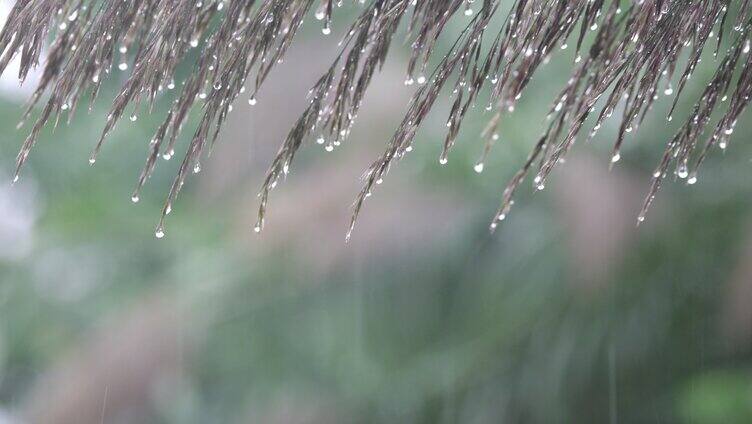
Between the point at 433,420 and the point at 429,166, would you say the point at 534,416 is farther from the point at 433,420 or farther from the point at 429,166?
the point at 429,166

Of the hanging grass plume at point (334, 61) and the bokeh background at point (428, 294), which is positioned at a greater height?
the bokeh background at point (428, 294)

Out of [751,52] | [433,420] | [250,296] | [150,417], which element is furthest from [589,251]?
[751,52]

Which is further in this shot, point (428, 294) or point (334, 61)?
point (428, 294)

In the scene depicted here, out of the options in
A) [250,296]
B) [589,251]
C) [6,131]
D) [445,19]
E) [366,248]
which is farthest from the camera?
[6,131]

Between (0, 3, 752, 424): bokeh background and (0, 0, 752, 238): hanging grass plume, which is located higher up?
(0, 3, 752, 424): bokeh background

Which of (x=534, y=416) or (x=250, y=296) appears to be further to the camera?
(x=250, y=296)

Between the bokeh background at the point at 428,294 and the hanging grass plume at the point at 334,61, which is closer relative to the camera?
the hanging grass plume at the point at 334,61

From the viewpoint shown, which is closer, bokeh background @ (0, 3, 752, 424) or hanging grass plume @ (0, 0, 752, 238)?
hanging grass plume @ (0, 0, 752, 238)

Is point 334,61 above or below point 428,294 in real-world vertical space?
below
